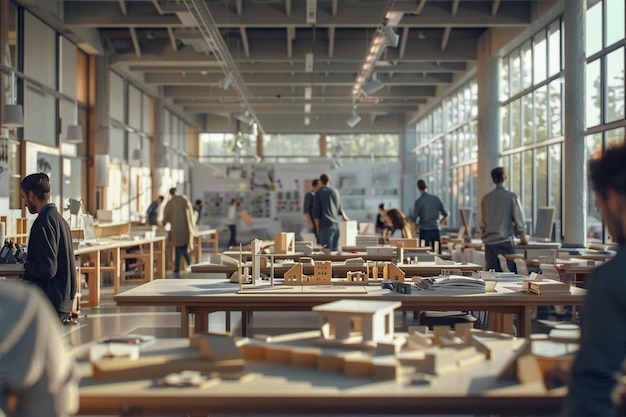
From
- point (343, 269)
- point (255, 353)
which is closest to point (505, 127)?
point (343, 269)

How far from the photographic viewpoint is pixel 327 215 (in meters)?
10.0

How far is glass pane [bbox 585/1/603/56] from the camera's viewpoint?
34.0 feet

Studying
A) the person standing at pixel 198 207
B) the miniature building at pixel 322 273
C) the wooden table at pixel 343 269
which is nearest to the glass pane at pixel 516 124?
the wooden table at pixel 343 269

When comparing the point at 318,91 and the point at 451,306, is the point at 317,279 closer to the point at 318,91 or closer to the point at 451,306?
the point at 451,306

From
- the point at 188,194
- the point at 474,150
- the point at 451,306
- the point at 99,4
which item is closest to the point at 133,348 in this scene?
the point at 451,306

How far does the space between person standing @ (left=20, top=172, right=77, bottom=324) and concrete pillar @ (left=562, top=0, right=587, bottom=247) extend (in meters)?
7.53

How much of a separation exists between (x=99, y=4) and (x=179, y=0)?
2.47m

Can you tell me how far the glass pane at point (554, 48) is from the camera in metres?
12.1

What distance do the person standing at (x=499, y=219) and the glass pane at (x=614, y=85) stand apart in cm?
272

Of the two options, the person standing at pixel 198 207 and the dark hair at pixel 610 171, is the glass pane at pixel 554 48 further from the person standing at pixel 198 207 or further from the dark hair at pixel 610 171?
the person standing at pixel 198 207

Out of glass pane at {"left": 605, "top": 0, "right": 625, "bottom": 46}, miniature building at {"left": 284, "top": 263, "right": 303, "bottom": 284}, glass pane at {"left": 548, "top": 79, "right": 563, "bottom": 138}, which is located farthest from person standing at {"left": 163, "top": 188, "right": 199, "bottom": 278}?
miniature building at {"left": 284, "top": 263, "right": 303, "bottom": 284}

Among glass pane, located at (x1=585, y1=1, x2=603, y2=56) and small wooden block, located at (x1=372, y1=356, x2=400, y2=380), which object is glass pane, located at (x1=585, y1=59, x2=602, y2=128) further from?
small wooden block, located at (x1=372, y1=356, x2=400, y2=380)

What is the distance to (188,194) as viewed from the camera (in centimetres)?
2602

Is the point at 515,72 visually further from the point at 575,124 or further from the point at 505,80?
the point at 575,124
